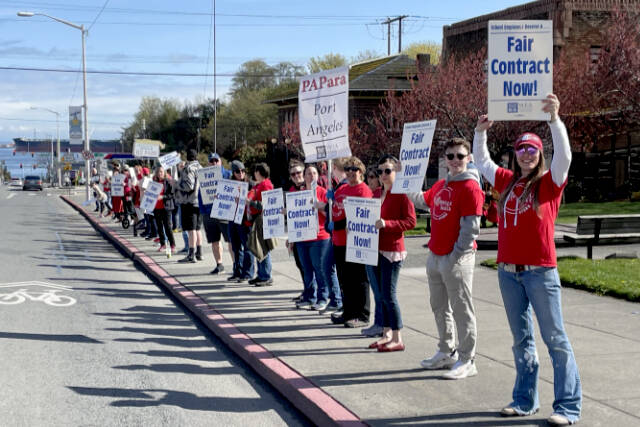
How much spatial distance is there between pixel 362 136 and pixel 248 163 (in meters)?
12.2

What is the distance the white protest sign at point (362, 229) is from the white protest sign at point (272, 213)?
3.06 metres

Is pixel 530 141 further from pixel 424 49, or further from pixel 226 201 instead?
pixel 424 49

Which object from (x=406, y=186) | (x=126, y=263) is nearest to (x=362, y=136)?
(x=126, y=263)

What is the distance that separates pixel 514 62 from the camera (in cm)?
545

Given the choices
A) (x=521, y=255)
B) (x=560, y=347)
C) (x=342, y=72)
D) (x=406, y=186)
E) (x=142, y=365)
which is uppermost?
(x=342, y=72)

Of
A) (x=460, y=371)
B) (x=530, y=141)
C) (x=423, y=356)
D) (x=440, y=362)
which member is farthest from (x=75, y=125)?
(x=530, y=141)

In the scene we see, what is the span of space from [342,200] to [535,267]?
11.5ft

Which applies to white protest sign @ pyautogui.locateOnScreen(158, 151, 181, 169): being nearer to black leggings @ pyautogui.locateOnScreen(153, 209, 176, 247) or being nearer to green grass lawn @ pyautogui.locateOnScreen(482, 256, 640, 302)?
black leggings @ pyautogui.locateOnScreen(153, 209, 176, 247)

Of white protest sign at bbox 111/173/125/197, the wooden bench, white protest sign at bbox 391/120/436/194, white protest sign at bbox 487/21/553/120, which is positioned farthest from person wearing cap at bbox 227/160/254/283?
white protest sign at bbox 111/173/125/197

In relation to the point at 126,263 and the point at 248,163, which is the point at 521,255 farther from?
the point at 248,163

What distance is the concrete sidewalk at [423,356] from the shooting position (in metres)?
5.28

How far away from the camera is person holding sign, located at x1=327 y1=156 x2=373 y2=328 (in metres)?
8.09

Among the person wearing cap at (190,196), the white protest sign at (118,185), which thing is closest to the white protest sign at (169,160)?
the person wearing cap at (190,196)

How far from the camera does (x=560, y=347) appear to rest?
16.1 ft
